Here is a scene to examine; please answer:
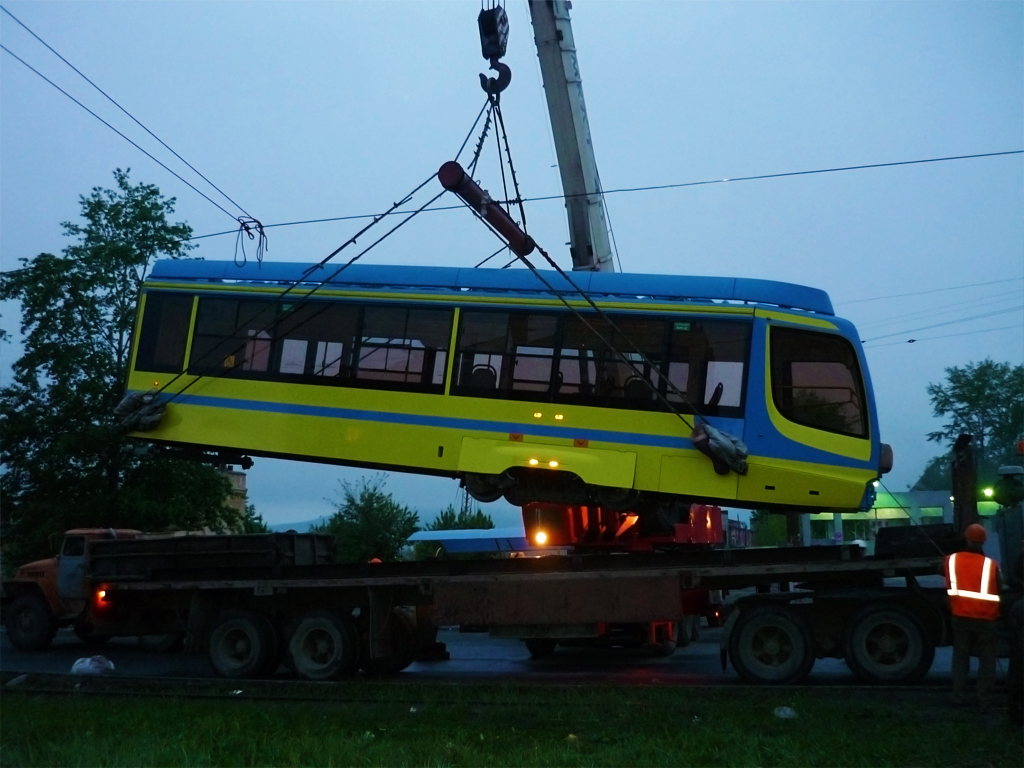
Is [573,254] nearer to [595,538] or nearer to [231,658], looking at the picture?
[595,538]

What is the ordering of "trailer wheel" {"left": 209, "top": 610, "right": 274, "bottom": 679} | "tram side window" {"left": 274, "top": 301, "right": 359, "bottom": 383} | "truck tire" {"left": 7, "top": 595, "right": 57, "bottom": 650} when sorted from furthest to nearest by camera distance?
"truck tire" {"left": 7, "top": 595, "right": 57, "bottom": 650} → "trailer wheel" {"left": 209, "top": 610, "right": 274, "bottom": 679} → "tram side window" {"left": 274, "top": 301, "right": 359, "bottom": 383}

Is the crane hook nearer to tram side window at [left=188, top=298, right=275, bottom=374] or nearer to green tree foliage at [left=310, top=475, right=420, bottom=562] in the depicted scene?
tram side window at [left=188, top=298, right=275, bottom=374]

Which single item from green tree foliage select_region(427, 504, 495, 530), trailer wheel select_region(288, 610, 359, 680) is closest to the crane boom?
trailer wheel select_region(288, 610, 359, 680)

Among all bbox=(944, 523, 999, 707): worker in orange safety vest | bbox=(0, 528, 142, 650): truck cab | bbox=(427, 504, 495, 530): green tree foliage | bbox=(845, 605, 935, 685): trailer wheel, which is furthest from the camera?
bbox=(427, 504, 495, 530): green tree foliage

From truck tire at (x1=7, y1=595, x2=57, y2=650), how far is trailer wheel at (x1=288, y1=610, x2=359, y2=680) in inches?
289

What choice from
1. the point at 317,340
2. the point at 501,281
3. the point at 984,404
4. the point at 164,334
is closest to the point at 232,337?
the point at 164,334

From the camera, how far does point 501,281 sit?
13.2m

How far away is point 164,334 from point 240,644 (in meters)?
4.39

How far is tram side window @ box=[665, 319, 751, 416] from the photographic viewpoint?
486 inches

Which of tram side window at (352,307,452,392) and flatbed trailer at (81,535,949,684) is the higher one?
tram side window at (352,307,452,392)

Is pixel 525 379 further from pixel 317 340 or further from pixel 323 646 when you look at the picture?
pixel 323 646

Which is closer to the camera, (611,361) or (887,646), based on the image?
(887,646)

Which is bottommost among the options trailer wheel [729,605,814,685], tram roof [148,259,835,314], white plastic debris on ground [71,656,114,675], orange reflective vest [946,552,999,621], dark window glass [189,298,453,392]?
white plastic debris on ground [71,656,114,675]

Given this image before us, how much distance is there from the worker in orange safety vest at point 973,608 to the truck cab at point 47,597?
44.7ft
